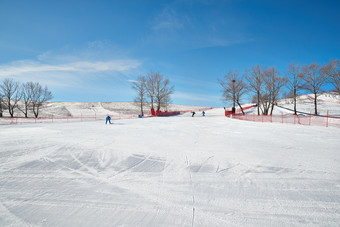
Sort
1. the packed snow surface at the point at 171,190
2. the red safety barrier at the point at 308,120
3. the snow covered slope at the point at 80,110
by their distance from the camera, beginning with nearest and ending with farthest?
the packed snow surface at the point at 171,190 → the red safety barrier at the point at 308,120 → the snow covered slope at the point at 80,110

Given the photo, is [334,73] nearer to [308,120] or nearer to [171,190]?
[308,120]

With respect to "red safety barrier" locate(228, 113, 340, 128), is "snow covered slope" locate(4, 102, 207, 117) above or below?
above

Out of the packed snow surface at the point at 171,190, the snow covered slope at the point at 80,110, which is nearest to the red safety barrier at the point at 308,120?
the packed snow surface at the point at 171,190

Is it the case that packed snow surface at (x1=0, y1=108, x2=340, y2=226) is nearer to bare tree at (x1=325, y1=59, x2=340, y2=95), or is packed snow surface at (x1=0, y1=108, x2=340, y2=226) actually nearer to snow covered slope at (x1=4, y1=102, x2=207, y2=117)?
bare tree at (x1=325, y1=59, x2=340, y2=95)

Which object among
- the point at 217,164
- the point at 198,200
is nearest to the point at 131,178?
the point at 198,200

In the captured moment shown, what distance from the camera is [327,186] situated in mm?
3254

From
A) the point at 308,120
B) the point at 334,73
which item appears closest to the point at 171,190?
the point at 308,120

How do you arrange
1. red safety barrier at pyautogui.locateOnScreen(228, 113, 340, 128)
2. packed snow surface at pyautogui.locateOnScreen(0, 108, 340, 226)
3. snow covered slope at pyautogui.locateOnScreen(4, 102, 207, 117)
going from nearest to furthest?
packed snow surface at pyautogui.locateOnScreen(0, 108, 340, 226)
red safety barrier at pyautogui.locateOnScreen(228, 113, 340, 128)
snow covered slope at pyautogui.locateOnScreen(4, 102, 207, 117)

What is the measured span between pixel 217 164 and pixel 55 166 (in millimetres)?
4756

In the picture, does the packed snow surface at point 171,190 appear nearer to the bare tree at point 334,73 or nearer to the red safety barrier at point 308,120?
the red safety barrier at point 308,120

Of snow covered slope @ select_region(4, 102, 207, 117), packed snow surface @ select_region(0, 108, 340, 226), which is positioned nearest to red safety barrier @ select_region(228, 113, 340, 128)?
packed snow surface @ select_region(0, 108, 340, 226)

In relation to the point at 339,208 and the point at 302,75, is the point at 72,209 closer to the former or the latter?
the point at 339,208

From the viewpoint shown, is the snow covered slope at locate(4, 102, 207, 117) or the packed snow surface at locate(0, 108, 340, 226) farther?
the snow covered slope at locate(4, 102, 207, 117)

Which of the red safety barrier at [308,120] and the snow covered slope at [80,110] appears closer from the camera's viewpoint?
the red safety barrier at [308,120]
